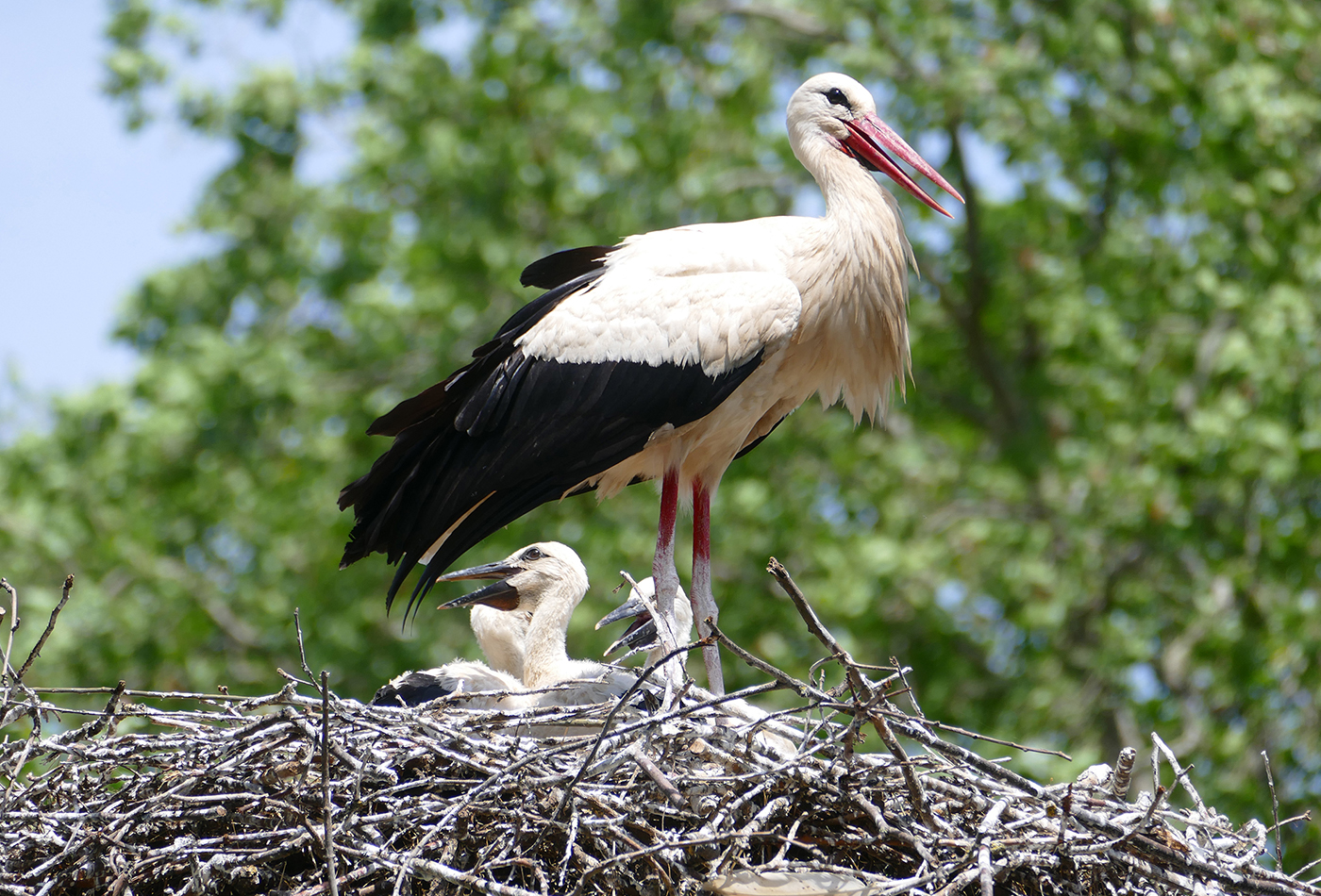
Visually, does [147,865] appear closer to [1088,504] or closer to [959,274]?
[1088,504]

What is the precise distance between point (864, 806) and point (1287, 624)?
5.44m

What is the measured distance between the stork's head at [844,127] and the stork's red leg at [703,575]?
1.14m

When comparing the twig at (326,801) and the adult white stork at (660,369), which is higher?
the adult white stork at (660,369)

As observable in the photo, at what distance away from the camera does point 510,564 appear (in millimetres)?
5461

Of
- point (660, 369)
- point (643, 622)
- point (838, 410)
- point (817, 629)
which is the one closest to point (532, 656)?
point (643, 622)

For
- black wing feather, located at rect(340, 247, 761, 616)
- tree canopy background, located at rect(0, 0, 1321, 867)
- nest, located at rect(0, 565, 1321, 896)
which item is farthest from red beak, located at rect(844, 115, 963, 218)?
tree canopy background, located at rect(0, 0, 1321, 867)

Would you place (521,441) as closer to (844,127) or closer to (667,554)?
(667,554)

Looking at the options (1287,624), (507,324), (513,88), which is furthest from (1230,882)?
(513,88)

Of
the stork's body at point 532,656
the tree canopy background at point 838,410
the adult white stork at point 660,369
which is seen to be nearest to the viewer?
the adult white stork at point 660,369

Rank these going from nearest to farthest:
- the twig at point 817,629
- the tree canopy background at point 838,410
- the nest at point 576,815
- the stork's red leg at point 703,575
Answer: the twig at point 817,629
the nest at point 576,815
the stork's red leg at point 703,575
the tree canopy background at point 838,410

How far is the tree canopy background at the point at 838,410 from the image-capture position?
8.68 m

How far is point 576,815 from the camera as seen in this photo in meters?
3.28

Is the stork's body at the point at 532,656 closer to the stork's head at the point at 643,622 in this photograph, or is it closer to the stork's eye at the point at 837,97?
the stork's head at the point at 643,622

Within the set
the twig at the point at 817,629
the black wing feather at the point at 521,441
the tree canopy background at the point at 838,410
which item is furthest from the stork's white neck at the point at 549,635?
the tree canopy background at the point at 838,410
